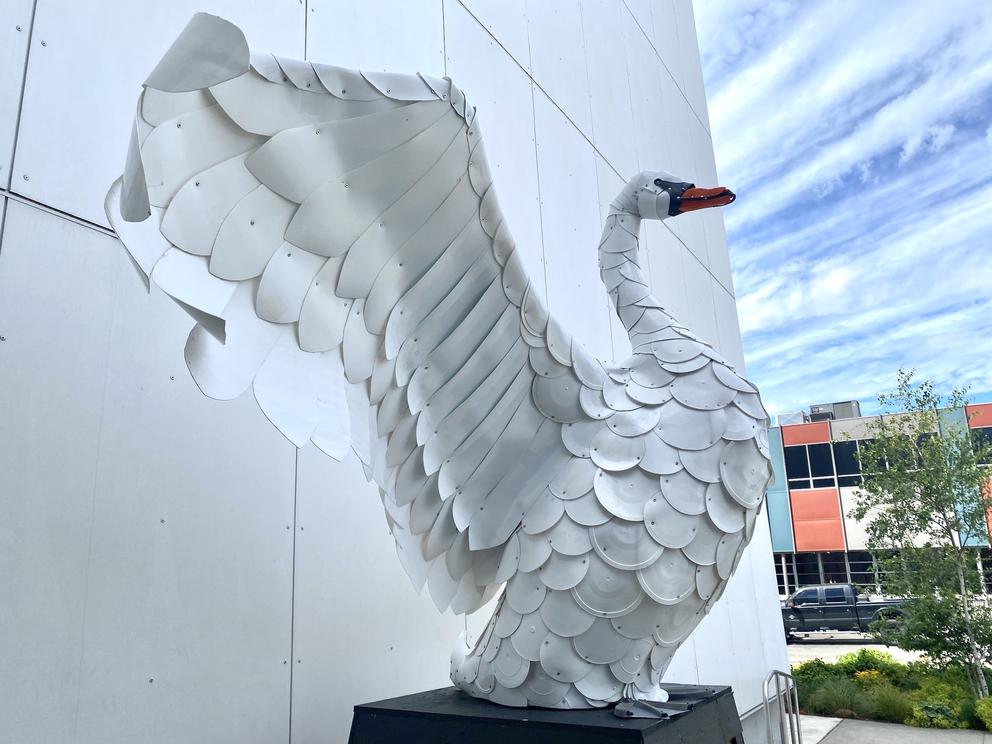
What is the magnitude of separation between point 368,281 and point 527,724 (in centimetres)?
99

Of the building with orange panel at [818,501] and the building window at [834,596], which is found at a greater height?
the building with orange panel at [818,501]

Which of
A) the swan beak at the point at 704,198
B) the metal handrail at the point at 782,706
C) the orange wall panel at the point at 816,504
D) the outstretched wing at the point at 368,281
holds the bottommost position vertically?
the metal handrail at the point at 782,706

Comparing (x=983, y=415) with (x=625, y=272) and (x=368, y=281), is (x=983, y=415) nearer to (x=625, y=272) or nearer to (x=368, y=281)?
(x=625, y=272)

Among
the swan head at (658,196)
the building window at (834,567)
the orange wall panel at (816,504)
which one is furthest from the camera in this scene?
the building window at (834,567)

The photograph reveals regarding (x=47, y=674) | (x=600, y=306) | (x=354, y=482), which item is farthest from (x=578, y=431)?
(x=600, y=306)

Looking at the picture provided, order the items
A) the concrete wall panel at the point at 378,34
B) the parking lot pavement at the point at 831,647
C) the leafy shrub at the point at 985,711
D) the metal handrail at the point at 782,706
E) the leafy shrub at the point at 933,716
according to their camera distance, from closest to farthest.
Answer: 1. the concrete wall panel at the point at 378,34
2. the metal handrail at the point at 782,706
3. the leafy shrub at the point at 985,711
4. the leafy shrub at the point at 933,716
5. the parking lot pavement at the point at 831,647

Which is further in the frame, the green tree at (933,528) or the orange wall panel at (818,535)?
the orange wall panel at (818,535)

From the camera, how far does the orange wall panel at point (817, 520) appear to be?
18.0 metres

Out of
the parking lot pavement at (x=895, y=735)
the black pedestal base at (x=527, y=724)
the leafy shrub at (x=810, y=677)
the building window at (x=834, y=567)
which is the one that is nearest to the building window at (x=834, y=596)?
the leafy shrub at (x=810, y=677)

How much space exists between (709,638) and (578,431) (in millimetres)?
3219

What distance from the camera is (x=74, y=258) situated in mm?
1589

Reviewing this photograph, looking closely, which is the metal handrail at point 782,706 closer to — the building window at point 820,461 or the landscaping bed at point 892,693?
the landscaping bed at point 892,693

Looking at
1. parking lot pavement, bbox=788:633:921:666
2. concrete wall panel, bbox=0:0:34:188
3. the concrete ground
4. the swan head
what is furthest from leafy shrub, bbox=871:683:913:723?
concrete wall panel, bbox=0:0:34:188

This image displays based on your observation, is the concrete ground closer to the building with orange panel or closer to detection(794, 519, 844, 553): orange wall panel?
the building with orange panel
